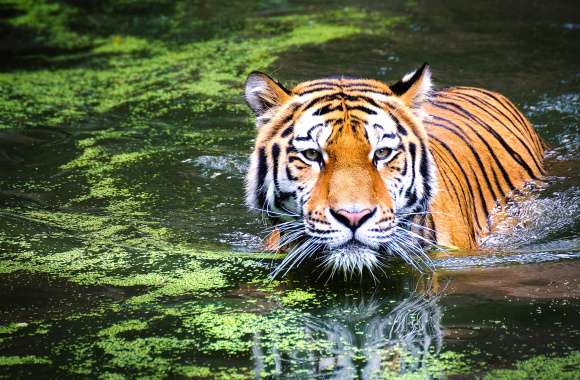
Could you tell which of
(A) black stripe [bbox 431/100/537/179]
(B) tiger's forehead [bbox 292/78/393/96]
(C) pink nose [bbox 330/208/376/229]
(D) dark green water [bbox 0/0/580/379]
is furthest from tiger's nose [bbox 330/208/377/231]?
(A) black stripe [bbox 431/100/537/179]

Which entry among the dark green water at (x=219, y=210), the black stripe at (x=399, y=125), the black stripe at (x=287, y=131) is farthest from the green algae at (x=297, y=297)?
the black stripe at (x=399, y=125)

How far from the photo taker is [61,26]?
765 cm

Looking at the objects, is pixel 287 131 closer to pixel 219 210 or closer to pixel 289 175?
pixel 289 175

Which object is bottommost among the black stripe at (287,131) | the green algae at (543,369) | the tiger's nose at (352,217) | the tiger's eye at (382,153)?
the green algae at (543,369)

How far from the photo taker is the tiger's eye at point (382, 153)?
303cm

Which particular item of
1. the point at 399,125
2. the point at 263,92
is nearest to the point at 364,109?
the point at 399,125

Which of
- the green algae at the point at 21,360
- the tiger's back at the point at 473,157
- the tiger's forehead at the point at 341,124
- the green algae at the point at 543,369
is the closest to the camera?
the green algae at the point at 543,369

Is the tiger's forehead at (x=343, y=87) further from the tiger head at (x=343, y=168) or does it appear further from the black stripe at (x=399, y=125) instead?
the black stripe at (x=399, y=125)

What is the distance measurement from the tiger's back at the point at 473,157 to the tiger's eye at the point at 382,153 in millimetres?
361

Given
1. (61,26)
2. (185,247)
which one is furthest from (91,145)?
(61,26)

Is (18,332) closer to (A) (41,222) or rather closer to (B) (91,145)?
(A) (41,222)

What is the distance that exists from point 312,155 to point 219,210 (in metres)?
1.24

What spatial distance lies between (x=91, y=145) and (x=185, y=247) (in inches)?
65.5

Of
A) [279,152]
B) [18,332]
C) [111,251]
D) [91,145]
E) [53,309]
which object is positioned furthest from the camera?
[91,145]
